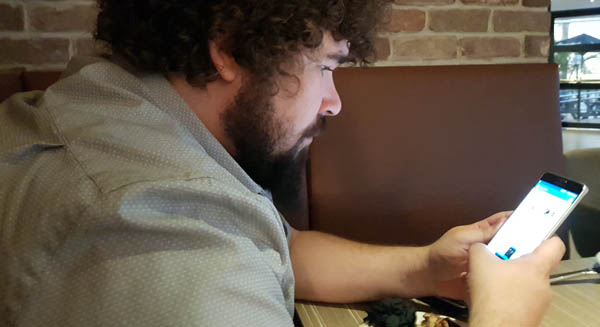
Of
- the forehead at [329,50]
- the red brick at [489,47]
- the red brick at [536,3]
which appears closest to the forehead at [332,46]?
the forehead at [329,50]

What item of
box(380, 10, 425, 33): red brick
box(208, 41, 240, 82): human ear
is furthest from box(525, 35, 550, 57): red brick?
box(208, 41, 240, 82): human ear

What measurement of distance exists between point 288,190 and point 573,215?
1.01 m

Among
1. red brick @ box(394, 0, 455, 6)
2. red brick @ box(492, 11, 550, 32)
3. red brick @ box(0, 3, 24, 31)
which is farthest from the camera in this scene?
red brick @ box(492, 11, 550, 32)

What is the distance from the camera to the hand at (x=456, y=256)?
904mm

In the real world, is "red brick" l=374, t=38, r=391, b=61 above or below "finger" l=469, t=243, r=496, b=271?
above

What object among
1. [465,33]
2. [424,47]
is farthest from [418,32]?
[465,33]

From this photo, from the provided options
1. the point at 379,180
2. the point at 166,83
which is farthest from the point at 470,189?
the point at 166,83

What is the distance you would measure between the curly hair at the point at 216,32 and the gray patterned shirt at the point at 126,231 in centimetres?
15

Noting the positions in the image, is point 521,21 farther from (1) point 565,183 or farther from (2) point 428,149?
(1) point 565,183

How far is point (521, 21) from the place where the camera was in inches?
62.6

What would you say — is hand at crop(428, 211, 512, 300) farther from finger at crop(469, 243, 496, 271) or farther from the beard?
the beard

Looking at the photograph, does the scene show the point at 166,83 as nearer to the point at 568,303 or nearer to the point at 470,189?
the point at 568,303

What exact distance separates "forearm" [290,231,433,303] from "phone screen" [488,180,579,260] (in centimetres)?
15

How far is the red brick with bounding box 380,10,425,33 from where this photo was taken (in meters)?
1.47
